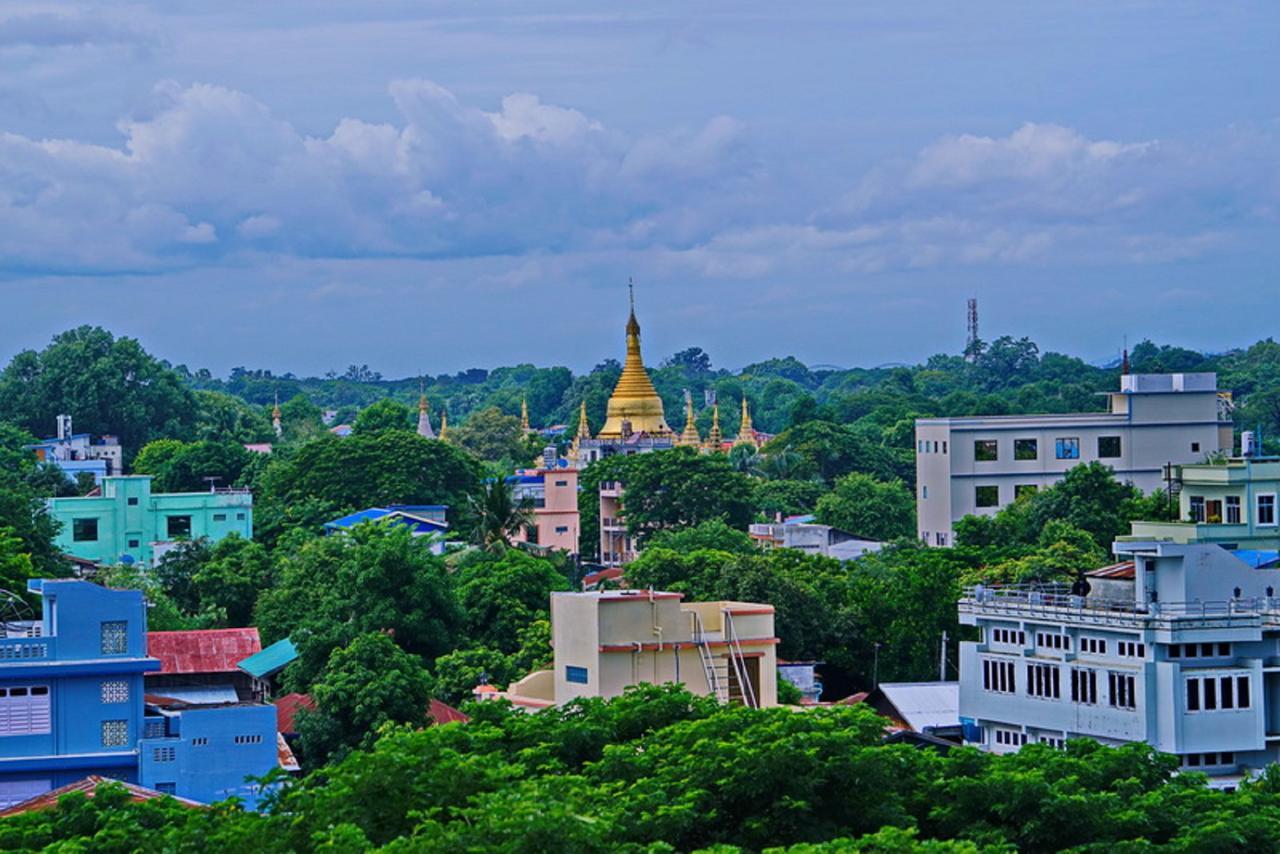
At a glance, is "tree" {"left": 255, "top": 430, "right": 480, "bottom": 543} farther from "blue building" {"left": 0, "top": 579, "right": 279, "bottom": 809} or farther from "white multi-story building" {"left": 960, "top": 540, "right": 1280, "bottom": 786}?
"white multi-story building" {"left": 960, "top": 540, "right": 1280, "bottom": 786}

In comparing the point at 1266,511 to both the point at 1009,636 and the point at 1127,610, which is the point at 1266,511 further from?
the point at 1127,610

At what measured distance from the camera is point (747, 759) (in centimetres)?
2764

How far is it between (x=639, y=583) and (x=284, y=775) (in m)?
25.3

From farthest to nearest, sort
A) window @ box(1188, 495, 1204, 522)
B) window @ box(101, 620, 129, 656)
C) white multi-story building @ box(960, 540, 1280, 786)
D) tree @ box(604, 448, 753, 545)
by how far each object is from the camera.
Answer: tree @ box(604, 448, 753, 545), window @ box(1188, 495, 1204, 522), white multi-story building @ box(960, 540, 1280, 786), window @ box(101, 620, 129, 656)

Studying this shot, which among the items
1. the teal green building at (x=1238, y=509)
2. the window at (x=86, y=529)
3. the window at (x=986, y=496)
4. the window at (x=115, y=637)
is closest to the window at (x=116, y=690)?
the window at (x=115, y=637)

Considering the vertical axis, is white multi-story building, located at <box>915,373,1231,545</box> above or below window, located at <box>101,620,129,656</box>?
above

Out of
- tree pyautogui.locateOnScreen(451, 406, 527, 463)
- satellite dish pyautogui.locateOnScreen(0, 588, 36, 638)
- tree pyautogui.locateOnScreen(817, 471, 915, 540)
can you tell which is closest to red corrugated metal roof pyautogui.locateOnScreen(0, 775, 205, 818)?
satellite dish pyautogui.locateOnScreen(0, 588, 36, 638)

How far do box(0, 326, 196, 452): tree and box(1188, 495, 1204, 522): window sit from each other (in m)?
77.8

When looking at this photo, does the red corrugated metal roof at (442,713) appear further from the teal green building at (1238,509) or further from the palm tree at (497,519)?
the palm tree at (497,519)

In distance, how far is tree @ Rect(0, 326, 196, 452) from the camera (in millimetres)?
116125

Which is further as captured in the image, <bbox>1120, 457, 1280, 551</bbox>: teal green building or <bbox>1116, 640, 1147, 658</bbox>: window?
<bbox>1120, 457, 1280, 551</bbox>: teal green building

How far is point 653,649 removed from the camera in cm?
3922

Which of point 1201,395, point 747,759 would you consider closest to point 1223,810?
point 747,759

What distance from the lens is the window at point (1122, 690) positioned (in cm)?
3697
